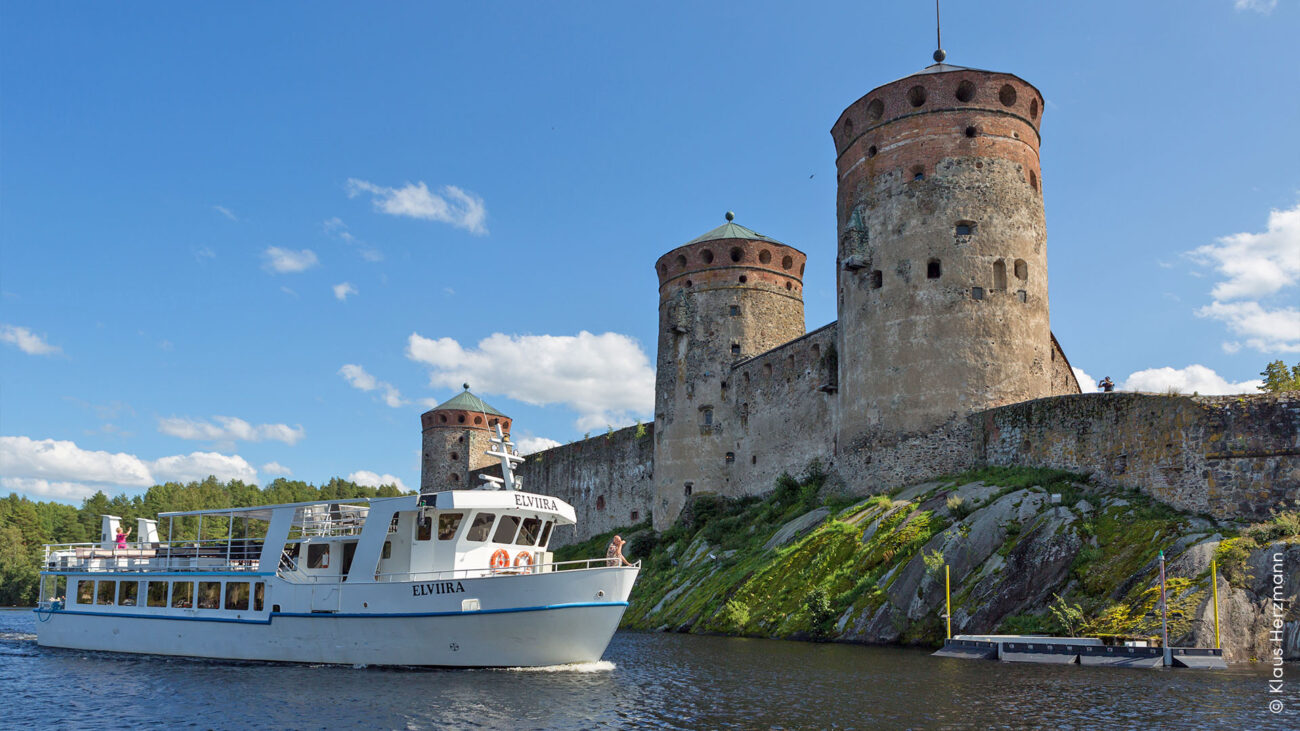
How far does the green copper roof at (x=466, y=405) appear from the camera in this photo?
7456cm

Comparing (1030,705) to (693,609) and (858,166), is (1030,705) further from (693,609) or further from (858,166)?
(858,166)

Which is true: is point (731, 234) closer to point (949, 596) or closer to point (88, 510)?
point (949, 596)

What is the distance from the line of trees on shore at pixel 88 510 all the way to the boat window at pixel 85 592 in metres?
50.5

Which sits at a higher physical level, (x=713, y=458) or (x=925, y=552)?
(x=713, y=458)

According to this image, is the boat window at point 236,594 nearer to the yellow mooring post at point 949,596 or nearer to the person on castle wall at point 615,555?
the person on castle wall at point 615,555

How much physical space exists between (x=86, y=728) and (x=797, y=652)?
16.6m

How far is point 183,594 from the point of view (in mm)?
28094

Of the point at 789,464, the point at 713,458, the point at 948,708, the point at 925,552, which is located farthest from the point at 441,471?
the point at 948,708

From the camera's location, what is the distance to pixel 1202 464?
2547cm

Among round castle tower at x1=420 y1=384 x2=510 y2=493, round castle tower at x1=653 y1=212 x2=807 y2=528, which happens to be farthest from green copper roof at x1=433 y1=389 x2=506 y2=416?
round castle tower at x1=653 y1=212 x2=807 y2=528

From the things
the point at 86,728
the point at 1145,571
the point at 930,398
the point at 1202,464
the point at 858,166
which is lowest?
the point at 86,728

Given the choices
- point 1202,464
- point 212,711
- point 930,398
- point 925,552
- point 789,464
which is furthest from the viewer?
point 789,464

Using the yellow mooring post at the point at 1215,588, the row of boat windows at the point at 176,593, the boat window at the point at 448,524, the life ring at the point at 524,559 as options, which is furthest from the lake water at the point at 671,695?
the life ring at the point at 524,559

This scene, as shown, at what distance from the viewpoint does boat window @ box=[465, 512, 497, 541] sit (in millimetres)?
25139
